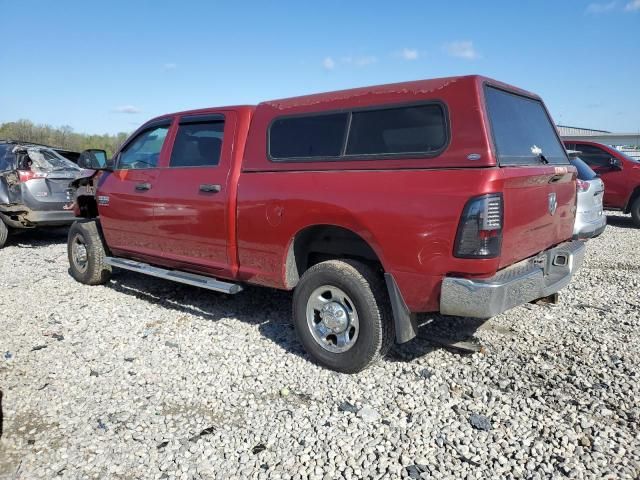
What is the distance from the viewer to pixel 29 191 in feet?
26.3

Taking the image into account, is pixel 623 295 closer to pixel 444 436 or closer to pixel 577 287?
pixel 577 287

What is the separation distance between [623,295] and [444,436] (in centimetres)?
366

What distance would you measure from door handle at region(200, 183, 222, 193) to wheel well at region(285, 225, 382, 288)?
36.1 inches

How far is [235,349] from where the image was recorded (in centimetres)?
408

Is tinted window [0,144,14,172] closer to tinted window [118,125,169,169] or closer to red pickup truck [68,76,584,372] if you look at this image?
tinted window [118,125,169,169]

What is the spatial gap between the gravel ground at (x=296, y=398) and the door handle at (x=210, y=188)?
130cm

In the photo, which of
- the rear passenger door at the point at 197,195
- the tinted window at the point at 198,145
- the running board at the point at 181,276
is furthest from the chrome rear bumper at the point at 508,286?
the tinted window at the point at 198,145

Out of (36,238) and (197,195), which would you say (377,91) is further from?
(36,238)

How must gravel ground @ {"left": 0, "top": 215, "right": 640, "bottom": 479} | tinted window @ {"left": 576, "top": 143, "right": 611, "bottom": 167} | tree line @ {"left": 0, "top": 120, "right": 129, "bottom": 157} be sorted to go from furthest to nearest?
tree line @ {"left": 0, "top": 120, "right": 129, "bottom": 157} → tinted window @ {"left": 576, "top": 143, "right": 611, "bottom": 167} → gravel ground @ {"left": 0, "top": 215, "right": 640, "bottom": 479}

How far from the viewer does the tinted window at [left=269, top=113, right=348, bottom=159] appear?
363 cm

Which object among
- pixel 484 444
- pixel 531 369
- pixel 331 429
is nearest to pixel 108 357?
pixel 331 429

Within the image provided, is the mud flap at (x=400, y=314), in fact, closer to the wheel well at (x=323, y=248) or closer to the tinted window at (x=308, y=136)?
the wheel well at (x=323, y=248)

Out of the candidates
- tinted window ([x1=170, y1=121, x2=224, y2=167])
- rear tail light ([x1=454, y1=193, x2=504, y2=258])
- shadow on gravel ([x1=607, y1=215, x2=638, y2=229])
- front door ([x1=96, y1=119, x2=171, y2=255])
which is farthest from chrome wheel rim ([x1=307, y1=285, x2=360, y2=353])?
shadow on gravel ([x1=607, y1=215, x2=638, y2=229])

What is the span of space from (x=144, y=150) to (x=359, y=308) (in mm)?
3227
